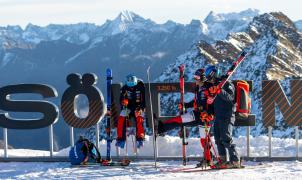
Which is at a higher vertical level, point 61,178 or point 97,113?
point 97,113

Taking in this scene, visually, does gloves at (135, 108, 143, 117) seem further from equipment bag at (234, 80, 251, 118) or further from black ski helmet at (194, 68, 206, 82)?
equipment bag at (234, 80, 251, 118)

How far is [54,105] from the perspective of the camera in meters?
16.2

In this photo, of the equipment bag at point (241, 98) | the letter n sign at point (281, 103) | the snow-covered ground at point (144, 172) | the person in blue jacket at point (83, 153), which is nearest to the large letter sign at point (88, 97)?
the person in blue jacket at point (83, 153)

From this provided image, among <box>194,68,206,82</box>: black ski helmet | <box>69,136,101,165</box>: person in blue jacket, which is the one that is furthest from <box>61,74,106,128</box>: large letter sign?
<box>194,68,206,82</box>: black ski helmet

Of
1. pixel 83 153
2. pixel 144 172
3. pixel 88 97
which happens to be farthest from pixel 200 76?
pixel 88 97

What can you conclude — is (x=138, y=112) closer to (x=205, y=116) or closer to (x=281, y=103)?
(x=205, y=116)

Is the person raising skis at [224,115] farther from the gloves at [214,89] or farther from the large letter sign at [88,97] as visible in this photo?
the large letter sign at [88,97]

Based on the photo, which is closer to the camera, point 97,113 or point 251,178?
point 251,178

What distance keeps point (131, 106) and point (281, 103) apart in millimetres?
4187

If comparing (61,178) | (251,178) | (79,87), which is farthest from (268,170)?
(79,87)

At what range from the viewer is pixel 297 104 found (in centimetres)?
1530

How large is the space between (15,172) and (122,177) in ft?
9.87

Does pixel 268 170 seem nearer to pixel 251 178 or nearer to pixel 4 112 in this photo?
pixel 251 178

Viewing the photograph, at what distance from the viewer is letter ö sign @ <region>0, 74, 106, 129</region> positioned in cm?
1591
